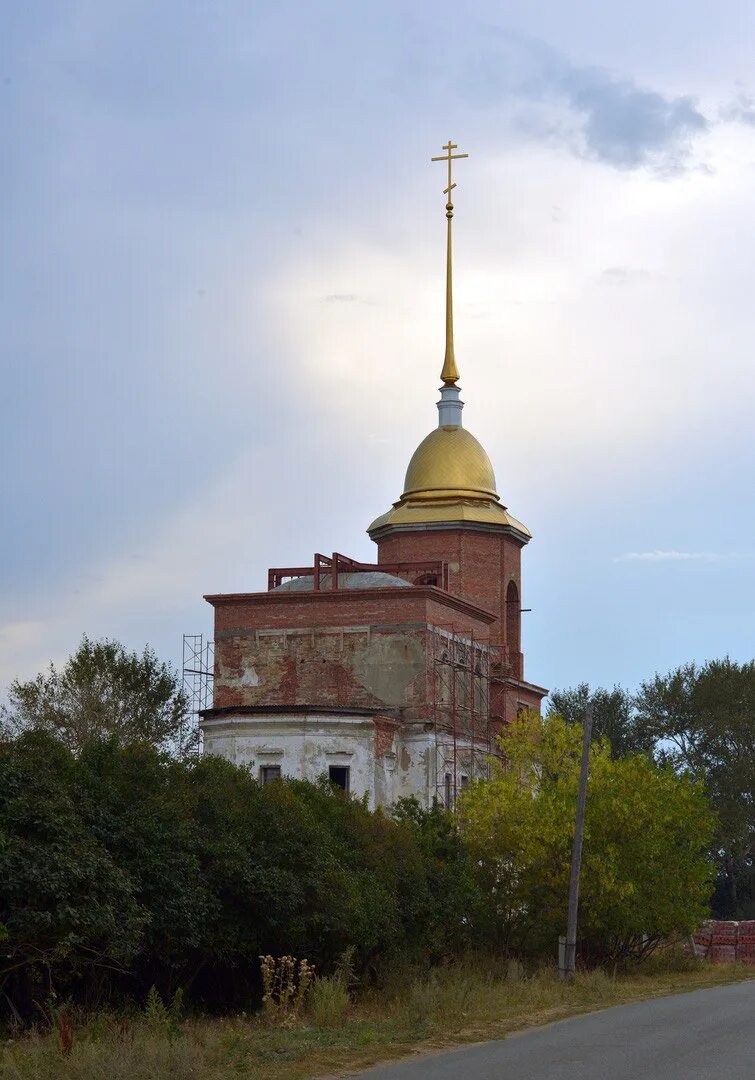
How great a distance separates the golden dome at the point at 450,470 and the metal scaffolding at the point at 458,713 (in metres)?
7.46

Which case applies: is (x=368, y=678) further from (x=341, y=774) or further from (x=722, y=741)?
(x=722, y=741)

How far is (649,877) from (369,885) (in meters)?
12.6

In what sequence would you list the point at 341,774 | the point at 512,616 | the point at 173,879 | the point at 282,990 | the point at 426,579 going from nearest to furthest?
the point at 173,879, the point at 282,990, the point at 341,774, the point at 426,579, the point at 512,616

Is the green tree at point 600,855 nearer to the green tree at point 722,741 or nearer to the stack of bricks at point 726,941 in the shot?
the stack of bricks at point 726,941

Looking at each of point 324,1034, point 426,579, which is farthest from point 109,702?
point 324,1034

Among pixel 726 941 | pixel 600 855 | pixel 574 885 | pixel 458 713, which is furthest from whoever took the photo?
pixel 726 941

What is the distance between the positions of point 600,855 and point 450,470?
78.9 feet

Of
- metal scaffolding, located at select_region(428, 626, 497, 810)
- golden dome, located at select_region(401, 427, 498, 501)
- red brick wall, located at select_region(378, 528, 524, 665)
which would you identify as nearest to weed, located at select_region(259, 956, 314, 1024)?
metal scaffolding, located at select_region(428, 626, 497, 810)

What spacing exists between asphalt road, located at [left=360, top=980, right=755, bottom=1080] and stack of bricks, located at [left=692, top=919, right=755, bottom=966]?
33201 millimetres

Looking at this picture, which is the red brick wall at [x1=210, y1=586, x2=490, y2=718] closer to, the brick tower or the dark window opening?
the dark window opening

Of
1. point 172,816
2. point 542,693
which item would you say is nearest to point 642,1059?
point 172,816

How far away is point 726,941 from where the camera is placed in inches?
2296

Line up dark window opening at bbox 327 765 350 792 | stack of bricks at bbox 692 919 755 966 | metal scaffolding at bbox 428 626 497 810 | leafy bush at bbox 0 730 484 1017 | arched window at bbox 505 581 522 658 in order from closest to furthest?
leafy bush at bbox 0 730 484 1017
dark window opening at bbox 327 765 350 792
metal scaffolding at bbox 428 626 497 810
stack of bricks at bbox 692 919 755 966
arched window at bbox 505 581 522 658

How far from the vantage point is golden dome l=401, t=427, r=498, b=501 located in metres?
61.8
